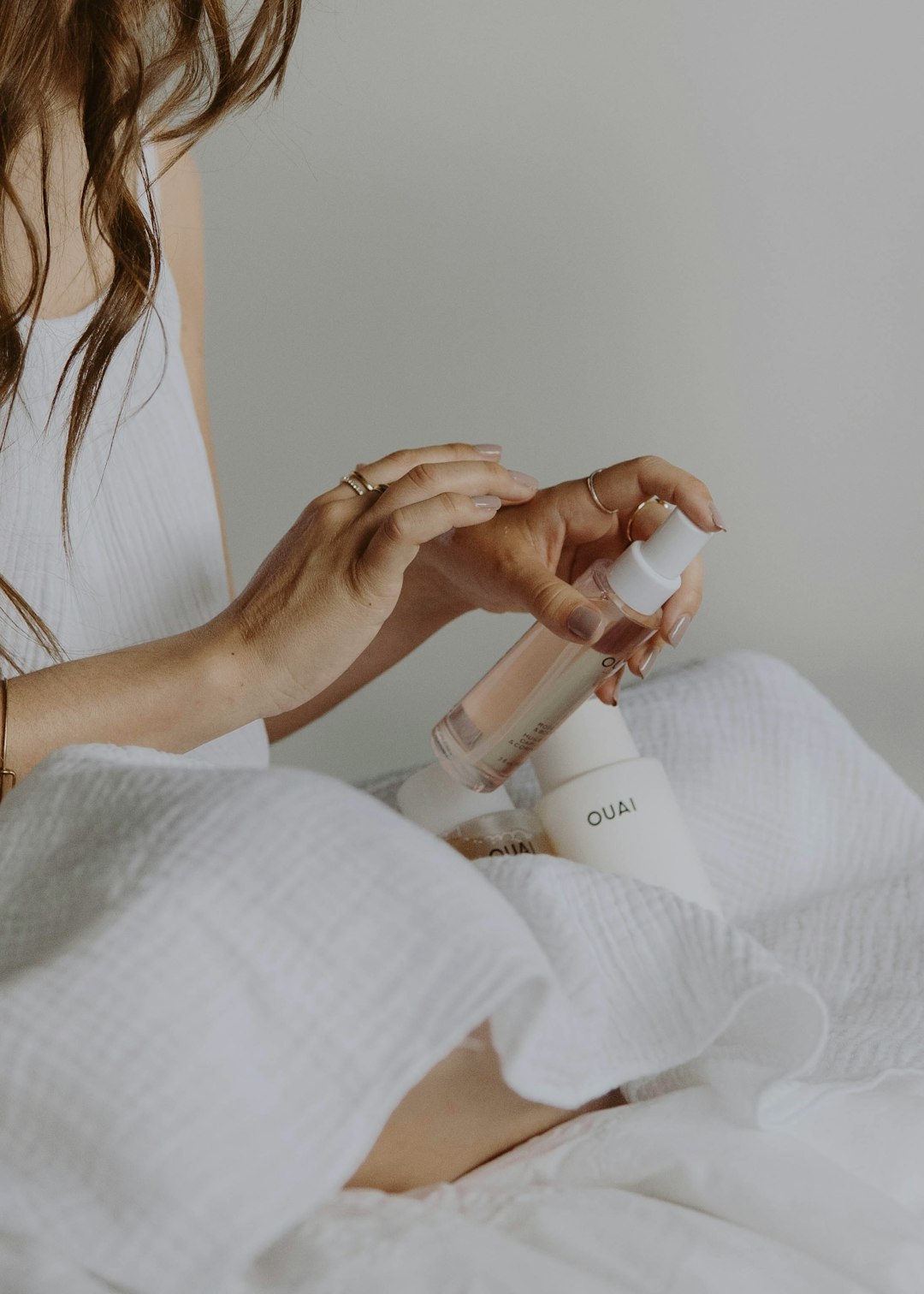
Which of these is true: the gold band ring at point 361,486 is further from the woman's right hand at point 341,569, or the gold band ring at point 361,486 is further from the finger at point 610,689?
the finger at point 610,689

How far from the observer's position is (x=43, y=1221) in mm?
378

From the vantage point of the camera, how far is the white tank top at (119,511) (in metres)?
0.77

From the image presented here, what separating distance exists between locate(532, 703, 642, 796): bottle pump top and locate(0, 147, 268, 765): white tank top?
0.79 feet

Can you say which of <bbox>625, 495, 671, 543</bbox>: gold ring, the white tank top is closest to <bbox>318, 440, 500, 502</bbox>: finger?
<bbox>625, 495, 671, 543</bbox>: gold ring

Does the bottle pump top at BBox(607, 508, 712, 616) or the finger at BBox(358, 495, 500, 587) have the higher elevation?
the finger at BBox(358, 495, 500, 587)

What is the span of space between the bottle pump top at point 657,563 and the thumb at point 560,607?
0.07 feet

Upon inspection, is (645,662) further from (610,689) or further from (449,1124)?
(449,1124)

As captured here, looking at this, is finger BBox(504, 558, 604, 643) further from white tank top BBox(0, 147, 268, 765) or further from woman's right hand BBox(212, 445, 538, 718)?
white tank top BBox(0, 147, 268, 765)

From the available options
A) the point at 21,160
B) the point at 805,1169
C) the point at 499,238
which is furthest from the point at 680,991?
the point at 499,238

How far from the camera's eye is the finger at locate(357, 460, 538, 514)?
1.93 ft

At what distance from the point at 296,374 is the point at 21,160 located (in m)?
0.41

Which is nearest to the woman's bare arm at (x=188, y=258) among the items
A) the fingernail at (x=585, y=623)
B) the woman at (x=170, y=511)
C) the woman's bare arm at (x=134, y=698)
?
the woman at (x=170, y=511)

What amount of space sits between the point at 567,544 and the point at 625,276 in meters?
0.41

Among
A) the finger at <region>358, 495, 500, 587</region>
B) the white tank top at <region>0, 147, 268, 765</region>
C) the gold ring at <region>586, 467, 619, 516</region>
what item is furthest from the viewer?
the white tank top at <region>0, 147, 268, 765</region>
